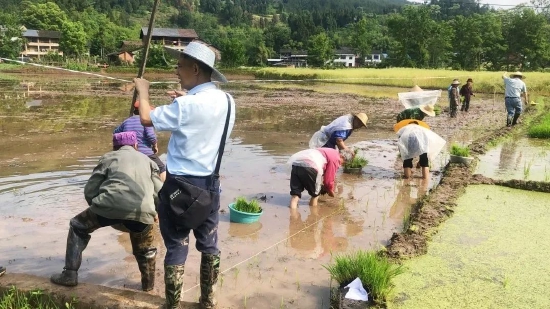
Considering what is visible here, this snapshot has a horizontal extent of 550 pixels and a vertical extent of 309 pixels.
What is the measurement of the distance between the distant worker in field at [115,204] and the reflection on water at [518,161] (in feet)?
21.6

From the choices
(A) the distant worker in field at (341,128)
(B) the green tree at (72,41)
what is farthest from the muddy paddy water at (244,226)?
(B) the green tree at (72,41)

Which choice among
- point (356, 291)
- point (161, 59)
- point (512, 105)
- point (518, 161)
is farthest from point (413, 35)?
point (356, 291)

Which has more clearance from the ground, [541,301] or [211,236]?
[211,236]

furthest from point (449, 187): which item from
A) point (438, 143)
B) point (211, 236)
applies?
point (211, 236)

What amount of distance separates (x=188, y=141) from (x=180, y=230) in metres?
0.59

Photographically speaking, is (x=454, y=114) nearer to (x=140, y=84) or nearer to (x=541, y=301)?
(x=541, y=301)

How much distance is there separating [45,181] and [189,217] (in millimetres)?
5495

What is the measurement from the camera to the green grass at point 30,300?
10.9ft

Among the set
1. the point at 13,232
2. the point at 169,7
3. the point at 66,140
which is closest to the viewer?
the point at 13,232

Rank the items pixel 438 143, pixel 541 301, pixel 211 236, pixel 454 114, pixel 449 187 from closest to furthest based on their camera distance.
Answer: pixel 211 236, pixel 541 301, pixel 449 187, pixel 438 143, pixel 454 114

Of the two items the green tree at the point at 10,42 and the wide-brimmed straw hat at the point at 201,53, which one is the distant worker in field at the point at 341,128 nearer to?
the wide-brimmed straw hat at the point at 201,53

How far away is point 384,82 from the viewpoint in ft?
132

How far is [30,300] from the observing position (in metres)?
3.41

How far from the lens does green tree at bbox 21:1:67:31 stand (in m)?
88.7
